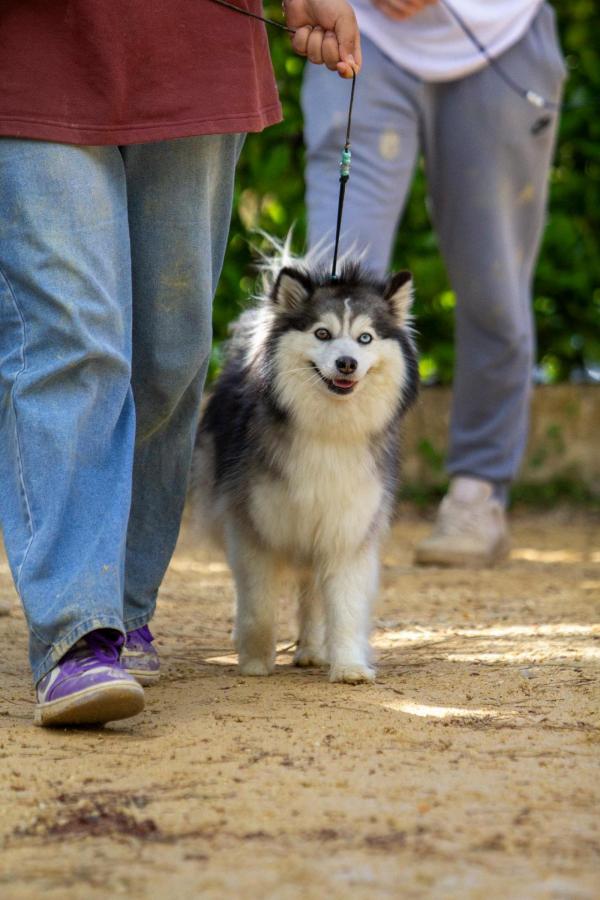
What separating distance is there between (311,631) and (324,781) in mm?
1483

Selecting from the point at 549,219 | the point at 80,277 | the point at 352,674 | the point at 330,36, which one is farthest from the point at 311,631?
the point at 549,219

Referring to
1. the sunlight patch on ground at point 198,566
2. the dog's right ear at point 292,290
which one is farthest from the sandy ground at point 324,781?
the sunlight patch on ground at point 198,566

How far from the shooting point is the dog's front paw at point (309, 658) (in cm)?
403

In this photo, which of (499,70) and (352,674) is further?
(499,70)

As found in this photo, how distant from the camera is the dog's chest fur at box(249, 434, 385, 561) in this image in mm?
3727

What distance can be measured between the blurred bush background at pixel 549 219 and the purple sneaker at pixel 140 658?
3.73 m

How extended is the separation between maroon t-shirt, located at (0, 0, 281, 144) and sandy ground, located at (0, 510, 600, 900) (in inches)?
50.3

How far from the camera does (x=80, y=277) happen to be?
290cm

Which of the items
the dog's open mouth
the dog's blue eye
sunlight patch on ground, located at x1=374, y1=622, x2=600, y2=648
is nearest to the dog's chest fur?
the dog's open mouth

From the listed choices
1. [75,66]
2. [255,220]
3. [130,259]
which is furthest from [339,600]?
[255,220]

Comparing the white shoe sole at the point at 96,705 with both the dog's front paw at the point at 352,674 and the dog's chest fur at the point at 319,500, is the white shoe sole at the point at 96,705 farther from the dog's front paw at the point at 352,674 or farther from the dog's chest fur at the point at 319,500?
the dog's chest fur at the point at 319,500

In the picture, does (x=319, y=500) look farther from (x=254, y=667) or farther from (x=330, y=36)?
(x=330, y=36)

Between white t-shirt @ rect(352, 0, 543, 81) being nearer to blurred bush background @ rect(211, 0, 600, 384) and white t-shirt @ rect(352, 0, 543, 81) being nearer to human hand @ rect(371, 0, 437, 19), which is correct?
human hand @ rect(371, 0, 437, 19)

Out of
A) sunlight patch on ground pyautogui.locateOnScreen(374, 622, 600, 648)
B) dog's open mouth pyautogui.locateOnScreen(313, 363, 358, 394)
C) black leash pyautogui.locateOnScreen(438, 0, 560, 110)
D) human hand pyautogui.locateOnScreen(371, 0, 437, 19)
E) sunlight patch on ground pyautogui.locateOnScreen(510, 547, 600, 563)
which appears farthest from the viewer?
sunlight patch on ground pyautogui.locateOnScreen(510, 547, 600, 563)
